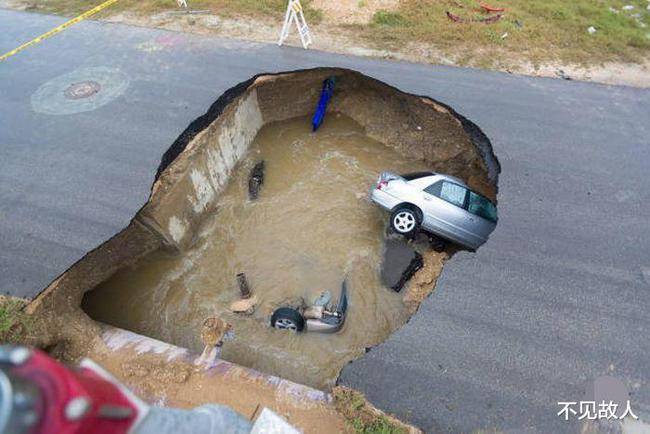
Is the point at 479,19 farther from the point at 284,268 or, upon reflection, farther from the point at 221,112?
the point at 284,268

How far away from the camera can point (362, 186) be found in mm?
11250

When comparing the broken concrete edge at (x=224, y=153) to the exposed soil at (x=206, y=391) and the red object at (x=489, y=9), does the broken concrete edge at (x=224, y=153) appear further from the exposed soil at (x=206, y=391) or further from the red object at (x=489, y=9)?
the red object at (x=489, y=9)

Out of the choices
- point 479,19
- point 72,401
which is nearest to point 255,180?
point 479,19

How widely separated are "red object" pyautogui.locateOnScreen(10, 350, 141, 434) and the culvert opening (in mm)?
6363

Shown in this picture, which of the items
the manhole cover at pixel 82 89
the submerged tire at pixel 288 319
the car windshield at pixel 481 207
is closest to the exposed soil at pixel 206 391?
the submerged tire at pixel 288 319

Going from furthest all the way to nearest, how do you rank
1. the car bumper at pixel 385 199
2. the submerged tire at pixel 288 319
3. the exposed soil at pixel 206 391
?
the car bumper at pixel 385 199 < the submerged tire at pixel 288 319 < the exposed soil at pixel 206 391

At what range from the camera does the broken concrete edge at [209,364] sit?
6398mm

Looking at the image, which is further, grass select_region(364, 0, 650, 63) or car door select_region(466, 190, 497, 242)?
grass select_region(364, 0, 650, 63)

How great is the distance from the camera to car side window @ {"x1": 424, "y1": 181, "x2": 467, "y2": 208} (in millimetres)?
9453

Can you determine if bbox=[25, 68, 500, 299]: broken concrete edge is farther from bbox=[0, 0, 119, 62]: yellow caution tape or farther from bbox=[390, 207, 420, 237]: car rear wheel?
bbox=[0, 0, 119, 62]: yellow caution tape

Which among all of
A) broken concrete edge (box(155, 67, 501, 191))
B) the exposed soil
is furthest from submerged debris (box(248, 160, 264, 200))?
the exposed soil

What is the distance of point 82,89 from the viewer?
11.4m

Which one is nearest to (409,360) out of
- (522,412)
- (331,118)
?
(522,412)

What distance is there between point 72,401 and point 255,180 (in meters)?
9.84
